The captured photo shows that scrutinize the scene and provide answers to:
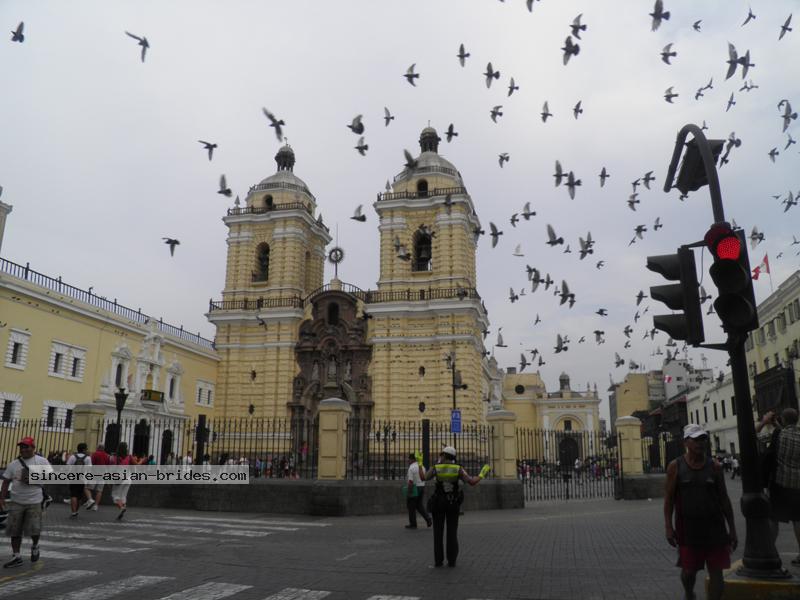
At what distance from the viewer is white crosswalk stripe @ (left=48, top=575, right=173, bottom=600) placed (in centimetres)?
625

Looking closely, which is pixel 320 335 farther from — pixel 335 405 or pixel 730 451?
pixel 730 451

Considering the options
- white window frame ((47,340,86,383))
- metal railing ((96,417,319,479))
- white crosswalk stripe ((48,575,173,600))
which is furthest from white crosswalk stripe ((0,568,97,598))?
white window frame ((47,340,86,383))

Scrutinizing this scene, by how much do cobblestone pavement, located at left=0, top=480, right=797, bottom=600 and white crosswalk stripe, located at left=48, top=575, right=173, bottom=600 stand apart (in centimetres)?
1

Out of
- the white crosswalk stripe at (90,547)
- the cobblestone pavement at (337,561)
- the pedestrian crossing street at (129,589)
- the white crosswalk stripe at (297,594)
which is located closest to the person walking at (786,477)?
the cobblestone pavement at (337,561)

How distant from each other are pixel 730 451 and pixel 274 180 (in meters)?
36.0

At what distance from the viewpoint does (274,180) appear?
43.0 metres

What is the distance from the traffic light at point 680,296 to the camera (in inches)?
227

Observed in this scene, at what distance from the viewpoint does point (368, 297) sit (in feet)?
126

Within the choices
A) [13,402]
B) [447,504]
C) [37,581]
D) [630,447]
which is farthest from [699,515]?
[13,402]

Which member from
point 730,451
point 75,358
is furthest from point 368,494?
point 730,451

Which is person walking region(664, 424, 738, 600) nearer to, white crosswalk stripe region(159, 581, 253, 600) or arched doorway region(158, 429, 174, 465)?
white crosswalk stripe region(159, 581, 253, 600)

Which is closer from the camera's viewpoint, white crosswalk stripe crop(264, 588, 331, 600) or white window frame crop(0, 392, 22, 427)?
white crosswalk stripe crop(264, 588, 331, 600)

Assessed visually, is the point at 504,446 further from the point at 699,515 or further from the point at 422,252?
the point at 422,252

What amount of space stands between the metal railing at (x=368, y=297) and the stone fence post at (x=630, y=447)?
15265mm
